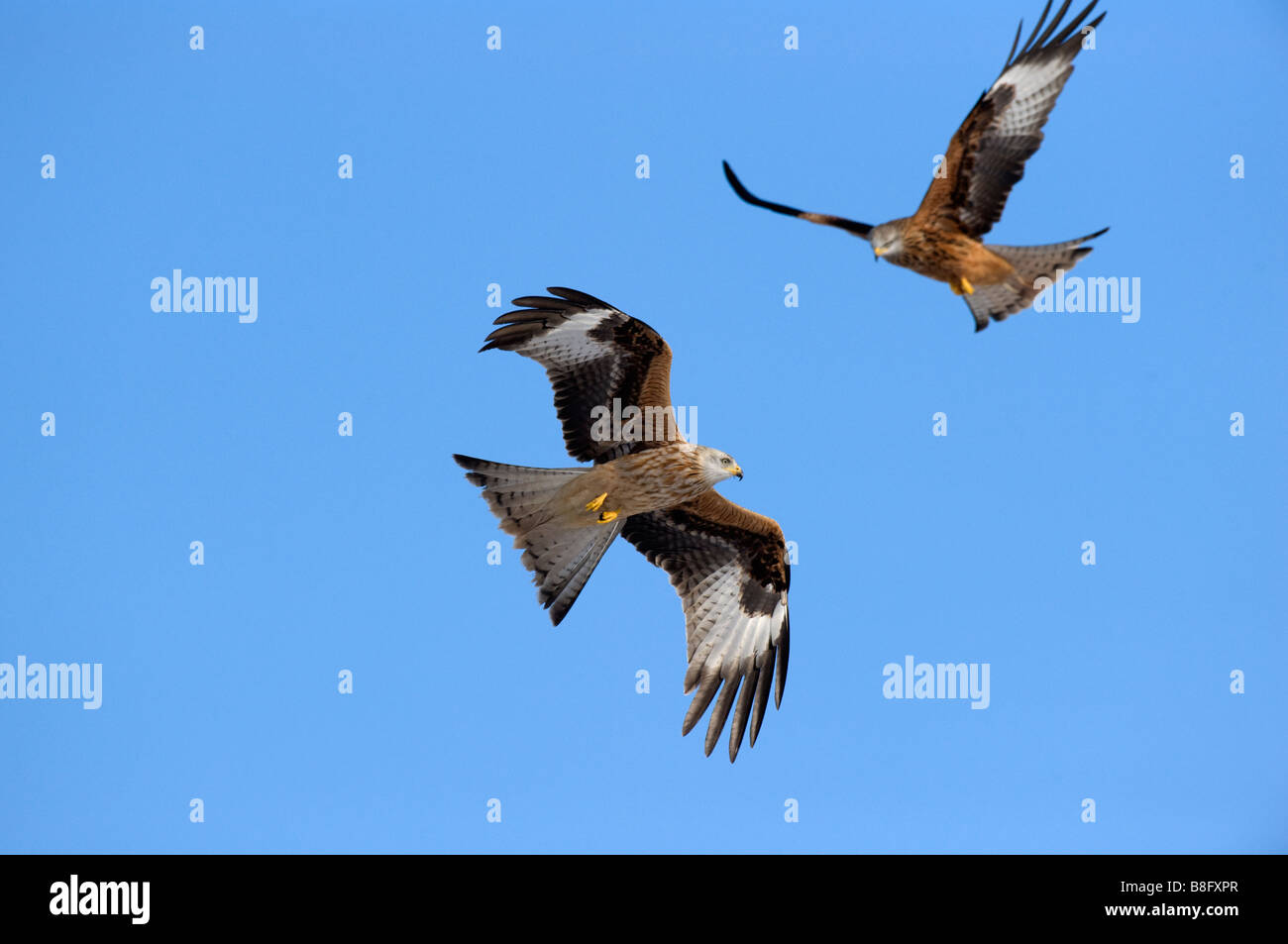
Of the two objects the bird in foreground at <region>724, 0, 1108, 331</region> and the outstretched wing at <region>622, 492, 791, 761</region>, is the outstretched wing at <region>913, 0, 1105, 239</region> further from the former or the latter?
the outstretched wing at <region>622, 492, 791, 761</region>

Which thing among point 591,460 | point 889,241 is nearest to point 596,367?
point 591,460

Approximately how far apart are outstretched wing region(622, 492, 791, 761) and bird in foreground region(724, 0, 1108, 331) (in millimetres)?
2514

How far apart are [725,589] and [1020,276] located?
351cm

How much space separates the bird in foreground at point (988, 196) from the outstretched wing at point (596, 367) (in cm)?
185

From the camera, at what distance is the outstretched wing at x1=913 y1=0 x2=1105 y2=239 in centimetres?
958

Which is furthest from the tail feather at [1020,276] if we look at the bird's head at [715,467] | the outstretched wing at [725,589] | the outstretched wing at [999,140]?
the outstretched wing at [725,589]

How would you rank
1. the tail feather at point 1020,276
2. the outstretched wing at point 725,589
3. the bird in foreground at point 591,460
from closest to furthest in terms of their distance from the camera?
1. the tail feather at point 1020,276
2. the bird in foreground at point 591,460
3. the outstretched wing at point 725,589

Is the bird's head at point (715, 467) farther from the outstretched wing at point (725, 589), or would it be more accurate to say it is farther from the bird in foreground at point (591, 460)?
the outstretched wing at point (725, 589)

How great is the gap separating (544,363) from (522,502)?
3.36 ft

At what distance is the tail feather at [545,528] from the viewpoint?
31.7 ft

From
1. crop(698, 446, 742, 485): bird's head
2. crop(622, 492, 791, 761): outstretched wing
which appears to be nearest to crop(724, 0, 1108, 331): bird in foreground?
crop(698, 446, 742, 485): bird's head
